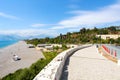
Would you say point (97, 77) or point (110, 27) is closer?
point (97, 77)

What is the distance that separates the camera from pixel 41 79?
5684 mm

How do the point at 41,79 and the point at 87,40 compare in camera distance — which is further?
the point at 87,40

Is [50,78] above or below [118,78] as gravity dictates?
above

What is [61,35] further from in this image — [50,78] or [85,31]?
[50,78]

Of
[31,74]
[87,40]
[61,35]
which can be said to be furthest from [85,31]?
[31,74]

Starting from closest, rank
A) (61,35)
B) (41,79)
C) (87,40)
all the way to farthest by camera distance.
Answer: (41,79)
(87,40)
(61,35)

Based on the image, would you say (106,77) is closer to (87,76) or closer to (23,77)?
(87,76)

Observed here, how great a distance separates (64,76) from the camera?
8.46m

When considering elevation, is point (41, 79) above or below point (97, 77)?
above

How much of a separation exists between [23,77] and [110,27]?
103157 mm

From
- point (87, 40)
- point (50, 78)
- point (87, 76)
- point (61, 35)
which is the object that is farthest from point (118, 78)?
point (61, 35)

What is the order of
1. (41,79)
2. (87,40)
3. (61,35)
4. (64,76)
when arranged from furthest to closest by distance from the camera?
(61,35), (87,40), (64,76), (41,79)

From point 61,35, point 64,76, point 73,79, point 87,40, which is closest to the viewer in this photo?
point 73,79

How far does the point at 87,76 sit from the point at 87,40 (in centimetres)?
6997
